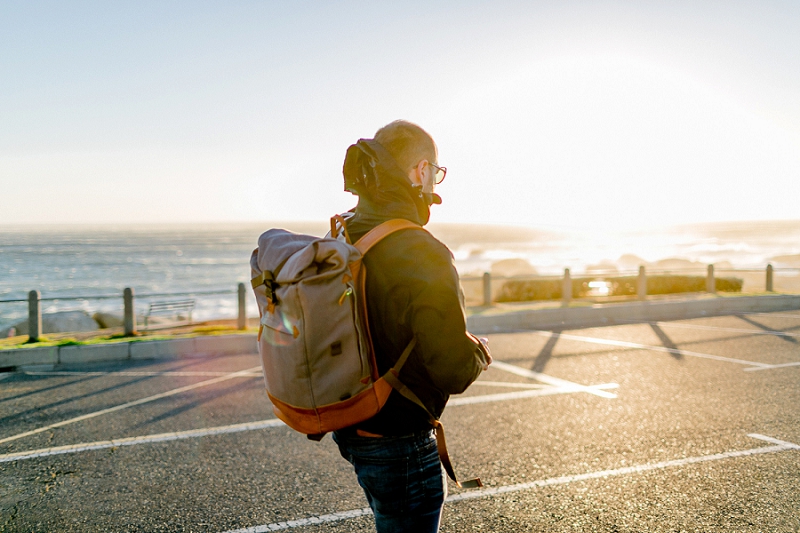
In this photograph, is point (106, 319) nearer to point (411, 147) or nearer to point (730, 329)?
point (730, 329)

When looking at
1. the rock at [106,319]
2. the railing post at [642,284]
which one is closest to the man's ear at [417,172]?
the railing post at [642,284]

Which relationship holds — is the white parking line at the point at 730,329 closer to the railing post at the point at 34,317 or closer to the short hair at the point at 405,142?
the short hair at the point at 405,142

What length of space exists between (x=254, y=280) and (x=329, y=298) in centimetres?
35

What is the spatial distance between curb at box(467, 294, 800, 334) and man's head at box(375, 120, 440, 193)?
9781 millimetres

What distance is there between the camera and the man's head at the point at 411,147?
184 cm

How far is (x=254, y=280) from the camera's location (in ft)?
6.00

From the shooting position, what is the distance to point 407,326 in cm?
170

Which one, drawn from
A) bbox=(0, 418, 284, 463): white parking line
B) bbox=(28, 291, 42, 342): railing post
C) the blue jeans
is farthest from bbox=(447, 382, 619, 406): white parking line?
bbox=(28, 291, 42, 342): railing post

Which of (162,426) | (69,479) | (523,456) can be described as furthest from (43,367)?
(523,456)

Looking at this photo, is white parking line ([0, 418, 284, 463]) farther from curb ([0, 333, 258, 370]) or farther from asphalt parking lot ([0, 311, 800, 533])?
curb ([0, 333, 258, 370])

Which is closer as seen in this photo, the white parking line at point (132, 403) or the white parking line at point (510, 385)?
the white parking line at point (132, 403)

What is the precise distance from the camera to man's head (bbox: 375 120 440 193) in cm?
184

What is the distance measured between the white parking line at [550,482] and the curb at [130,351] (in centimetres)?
633

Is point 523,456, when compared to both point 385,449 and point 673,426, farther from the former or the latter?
point 385,449
